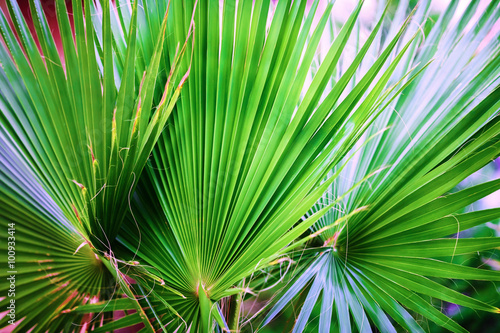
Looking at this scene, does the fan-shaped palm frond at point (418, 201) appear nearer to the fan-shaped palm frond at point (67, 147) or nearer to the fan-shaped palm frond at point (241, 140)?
the fan-shaped palm frond at point (241, 140)

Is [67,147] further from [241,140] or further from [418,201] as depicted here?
[418,201]

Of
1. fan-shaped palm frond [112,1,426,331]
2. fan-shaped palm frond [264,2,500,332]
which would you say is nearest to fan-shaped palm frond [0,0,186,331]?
fan-shaped palm frond [112,1,426,331]

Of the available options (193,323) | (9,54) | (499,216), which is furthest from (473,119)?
(9,54)

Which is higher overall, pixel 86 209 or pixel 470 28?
pixel 470 28

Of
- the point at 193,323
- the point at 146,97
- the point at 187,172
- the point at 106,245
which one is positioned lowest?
the point at 193,323

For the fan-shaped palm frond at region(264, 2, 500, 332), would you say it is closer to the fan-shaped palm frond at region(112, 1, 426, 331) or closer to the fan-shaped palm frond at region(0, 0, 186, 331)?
the fan-shaped palm frond at region(112, 1, 426, 331)

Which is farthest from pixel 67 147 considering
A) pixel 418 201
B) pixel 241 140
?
pixel 418 201

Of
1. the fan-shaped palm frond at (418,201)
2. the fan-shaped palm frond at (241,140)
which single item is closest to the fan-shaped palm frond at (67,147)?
the fan-shaped palm frond at (241,140)

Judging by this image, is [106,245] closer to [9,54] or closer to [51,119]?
[51,119]

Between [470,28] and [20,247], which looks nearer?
[20,247]
